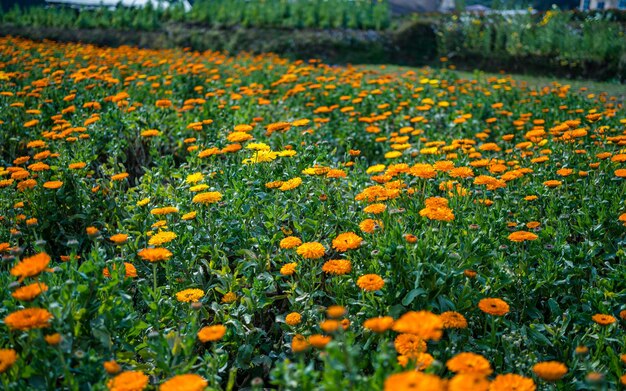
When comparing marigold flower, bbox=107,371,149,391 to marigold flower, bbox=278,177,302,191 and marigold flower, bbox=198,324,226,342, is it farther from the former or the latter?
marigold flower, bbox=278,177,302,191

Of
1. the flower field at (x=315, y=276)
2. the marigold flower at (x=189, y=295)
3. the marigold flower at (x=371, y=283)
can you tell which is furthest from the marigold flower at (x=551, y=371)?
the marigold flower at (x=189, y=295)

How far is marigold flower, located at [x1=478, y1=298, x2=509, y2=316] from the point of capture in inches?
94.3

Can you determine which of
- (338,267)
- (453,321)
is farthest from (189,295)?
(453,321)

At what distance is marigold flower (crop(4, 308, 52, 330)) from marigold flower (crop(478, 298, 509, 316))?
1633 mm

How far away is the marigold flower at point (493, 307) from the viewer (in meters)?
2.40

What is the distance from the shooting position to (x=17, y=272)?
206cm

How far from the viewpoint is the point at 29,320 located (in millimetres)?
1929

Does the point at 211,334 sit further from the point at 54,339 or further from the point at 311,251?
the point at 311,251

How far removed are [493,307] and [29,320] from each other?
5.69 feet

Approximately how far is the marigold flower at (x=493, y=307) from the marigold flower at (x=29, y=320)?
1633 mm

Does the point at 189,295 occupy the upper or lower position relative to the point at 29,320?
lower

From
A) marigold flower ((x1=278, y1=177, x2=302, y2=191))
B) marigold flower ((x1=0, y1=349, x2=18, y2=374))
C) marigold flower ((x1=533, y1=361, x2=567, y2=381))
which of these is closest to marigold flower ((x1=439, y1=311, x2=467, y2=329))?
marigold flower ((x1=533, y1=361, x2=567, y2=381))

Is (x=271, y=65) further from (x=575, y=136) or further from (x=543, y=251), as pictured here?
(x=543, y=251)

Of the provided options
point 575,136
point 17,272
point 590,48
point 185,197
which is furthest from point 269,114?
point 590,48
